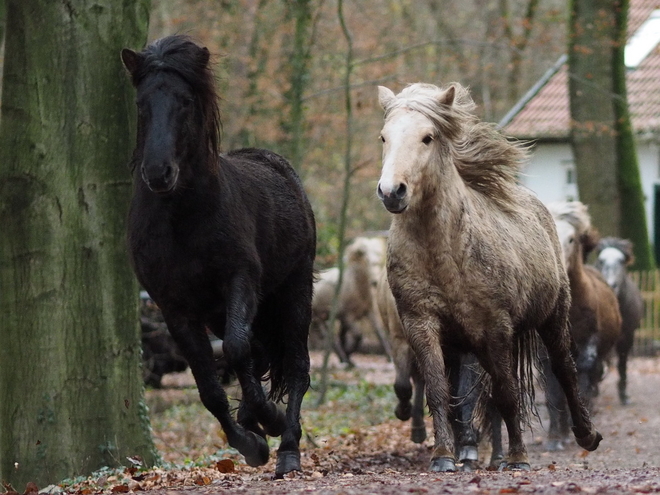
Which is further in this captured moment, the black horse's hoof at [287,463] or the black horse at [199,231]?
the black horse's hoof at [287,463]

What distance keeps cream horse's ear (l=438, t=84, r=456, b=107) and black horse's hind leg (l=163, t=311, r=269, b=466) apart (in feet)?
7.36

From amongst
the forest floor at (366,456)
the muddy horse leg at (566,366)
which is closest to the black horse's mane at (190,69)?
the forest floor at (366,456)

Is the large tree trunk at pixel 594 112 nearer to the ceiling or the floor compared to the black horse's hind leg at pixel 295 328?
nearer to the ceiling

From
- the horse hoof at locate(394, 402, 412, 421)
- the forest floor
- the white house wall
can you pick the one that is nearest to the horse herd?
the forest floor

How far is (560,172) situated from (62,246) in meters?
27.5

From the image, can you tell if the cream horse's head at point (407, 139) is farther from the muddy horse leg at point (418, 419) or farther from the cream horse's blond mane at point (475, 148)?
the muddy horse leg at point (418, 419)

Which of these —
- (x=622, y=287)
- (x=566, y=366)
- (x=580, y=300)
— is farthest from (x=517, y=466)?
(x=622, y=287)

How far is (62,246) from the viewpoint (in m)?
7.97

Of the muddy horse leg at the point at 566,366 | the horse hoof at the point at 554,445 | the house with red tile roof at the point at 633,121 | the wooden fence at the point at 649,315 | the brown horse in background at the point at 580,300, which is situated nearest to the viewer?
the muddy horse leg at the point at 566,366

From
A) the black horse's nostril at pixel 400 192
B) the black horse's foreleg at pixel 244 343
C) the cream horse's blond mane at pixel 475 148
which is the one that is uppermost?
the cream horse's blond mane at pixel 475 148

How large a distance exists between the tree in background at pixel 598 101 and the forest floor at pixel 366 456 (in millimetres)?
3776

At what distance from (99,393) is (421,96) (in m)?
3.20

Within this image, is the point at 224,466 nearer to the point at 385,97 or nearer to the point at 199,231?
the point at 199,231

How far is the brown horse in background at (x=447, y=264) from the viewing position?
23.0 feet
